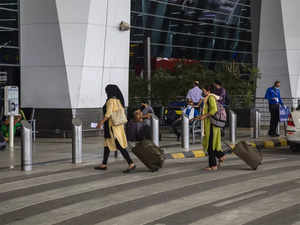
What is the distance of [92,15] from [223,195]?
11171mm

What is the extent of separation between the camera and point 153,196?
886 centimetres

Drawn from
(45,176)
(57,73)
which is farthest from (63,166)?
(57,73)

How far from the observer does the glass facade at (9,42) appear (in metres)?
20.7

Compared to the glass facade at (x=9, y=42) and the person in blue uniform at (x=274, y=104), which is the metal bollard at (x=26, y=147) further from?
the person in blue uniform at (x=274, y=104)

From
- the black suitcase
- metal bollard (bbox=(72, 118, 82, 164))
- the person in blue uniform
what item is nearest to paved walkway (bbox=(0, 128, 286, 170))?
metal bollard (bbox=(72, 118, 82, 164))

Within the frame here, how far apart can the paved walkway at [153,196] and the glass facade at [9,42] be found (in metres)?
8.95

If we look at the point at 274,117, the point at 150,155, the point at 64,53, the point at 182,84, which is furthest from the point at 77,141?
the point at 182,84

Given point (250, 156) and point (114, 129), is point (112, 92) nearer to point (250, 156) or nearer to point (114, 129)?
point (114, 129)

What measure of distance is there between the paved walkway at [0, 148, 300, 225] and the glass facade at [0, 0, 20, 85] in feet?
29.4

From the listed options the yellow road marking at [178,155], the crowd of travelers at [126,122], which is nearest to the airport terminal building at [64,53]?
the yellow road marking at [178,155]

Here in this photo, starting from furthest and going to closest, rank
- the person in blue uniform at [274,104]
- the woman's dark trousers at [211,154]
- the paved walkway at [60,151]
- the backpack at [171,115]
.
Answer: the backpack at [171,115]
the person in blue uniform at [274,104]
the paved walkway at [60,151]
the woman's dark trousers at [211,154]

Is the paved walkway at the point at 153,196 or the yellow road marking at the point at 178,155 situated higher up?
the yellow road marking at the point at 178,155

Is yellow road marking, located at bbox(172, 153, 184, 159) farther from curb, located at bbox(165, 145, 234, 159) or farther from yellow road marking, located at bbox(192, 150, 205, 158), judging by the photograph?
yellow road marking, located at bbox(192, 150, 205, 158)

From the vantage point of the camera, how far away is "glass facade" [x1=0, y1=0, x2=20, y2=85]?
2069cm
